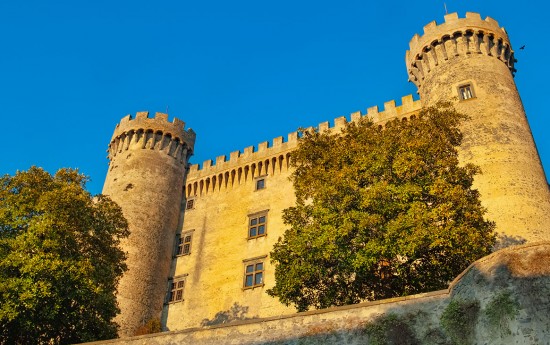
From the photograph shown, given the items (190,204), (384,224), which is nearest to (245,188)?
(190,204)

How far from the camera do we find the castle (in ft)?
81.7

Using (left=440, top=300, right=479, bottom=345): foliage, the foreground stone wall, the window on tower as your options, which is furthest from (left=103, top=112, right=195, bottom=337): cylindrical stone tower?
(left=440, top=300, right=479, bottom=345): foliage

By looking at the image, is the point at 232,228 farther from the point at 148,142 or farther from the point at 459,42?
the point at 459,42

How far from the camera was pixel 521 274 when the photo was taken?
42.4 ft

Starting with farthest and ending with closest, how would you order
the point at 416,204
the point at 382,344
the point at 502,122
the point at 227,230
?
the point at 227,230 → the point at 502,122 → the point at 416,204 → the point at 382,344

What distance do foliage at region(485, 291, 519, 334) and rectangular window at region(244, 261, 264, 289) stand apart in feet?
57.4

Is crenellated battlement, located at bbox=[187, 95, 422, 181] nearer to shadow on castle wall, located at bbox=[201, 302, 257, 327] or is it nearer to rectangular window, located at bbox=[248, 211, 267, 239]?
rectangular window, located at bbox=[248, 211, 267, 239]

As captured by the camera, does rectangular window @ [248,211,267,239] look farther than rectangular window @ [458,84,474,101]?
Yes

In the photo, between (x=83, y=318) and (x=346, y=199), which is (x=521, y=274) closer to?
(x=346, y=199)

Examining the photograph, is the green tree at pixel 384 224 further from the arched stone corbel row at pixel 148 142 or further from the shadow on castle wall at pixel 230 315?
the arched stone corbel row at pixel 148 142

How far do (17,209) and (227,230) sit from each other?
13.7 metres

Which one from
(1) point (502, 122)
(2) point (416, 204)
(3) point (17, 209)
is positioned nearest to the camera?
(2) point (416, 204)

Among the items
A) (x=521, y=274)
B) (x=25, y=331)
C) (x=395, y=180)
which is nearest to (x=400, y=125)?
(x=395, y=180)

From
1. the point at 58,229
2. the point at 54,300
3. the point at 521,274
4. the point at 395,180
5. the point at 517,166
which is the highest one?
the point at 517,166
